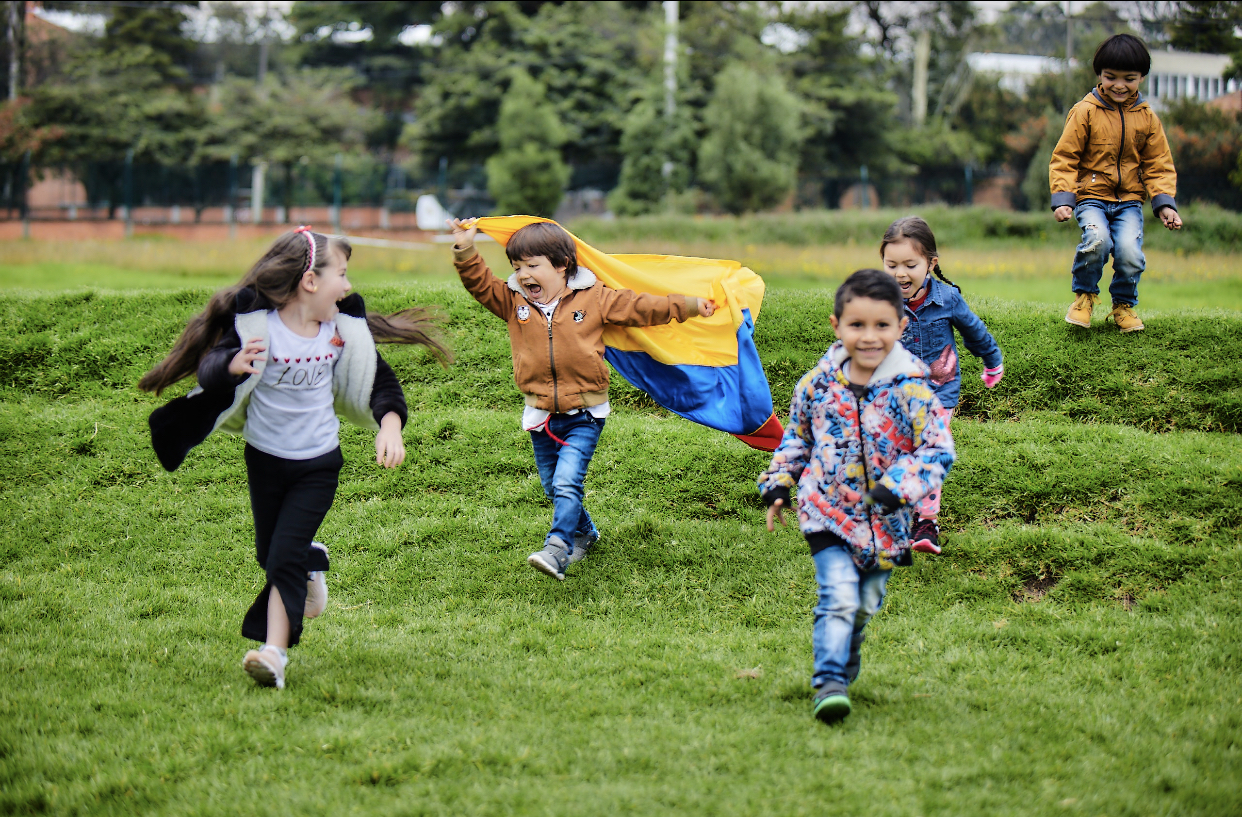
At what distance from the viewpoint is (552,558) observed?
498cm

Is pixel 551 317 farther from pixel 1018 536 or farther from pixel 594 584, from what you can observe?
pixel 1018 536

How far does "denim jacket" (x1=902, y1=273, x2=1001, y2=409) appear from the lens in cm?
532

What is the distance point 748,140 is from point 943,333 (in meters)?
20.8

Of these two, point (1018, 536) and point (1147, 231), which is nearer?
point (1018, 536)

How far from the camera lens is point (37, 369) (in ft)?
27.7

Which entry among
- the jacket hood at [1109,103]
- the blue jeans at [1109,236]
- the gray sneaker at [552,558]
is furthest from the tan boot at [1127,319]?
the gray sneaker at [552,558]

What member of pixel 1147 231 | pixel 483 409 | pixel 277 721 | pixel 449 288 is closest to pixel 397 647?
pixel 277 721

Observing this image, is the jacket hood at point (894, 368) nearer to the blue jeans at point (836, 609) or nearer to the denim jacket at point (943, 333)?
the blue jeans at point (836, 609)

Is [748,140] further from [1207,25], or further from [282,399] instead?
[282,399]

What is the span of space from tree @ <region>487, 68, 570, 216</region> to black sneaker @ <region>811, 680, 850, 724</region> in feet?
72.3

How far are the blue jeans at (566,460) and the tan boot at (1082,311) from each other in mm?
4270

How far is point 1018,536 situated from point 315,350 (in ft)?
12.7

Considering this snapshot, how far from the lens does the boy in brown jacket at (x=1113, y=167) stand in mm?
6762

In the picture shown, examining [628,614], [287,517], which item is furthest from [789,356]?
[287,517]
